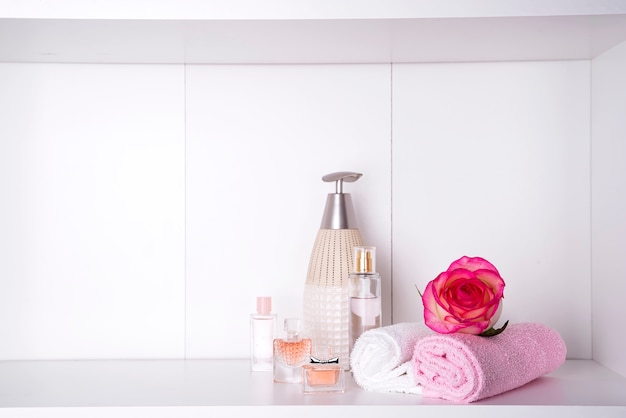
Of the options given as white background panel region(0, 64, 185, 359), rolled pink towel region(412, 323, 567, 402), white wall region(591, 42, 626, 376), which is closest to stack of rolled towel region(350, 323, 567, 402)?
rolled pink towel region(412, 323, 567, 402)

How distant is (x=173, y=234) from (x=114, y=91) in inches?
10.0

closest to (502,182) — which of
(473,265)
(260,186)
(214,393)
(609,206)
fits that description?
(609,206)

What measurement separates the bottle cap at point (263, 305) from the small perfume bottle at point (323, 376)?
0.56 ft

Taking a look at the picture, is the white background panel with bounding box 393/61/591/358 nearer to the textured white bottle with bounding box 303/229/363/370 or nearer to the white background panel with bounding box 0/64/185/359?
the textured white bottle with bounding box 303/229/363/370

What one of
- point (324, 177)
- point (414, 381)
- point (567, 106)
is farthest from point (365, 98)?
point (414, 381)

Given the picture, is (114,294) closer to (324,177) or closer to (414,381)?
(324,177)

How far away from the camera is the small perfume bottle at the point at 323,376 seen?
0.86 m

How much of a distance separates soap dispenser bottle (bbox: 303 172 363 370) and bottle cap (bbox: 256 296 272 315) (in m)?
0.05

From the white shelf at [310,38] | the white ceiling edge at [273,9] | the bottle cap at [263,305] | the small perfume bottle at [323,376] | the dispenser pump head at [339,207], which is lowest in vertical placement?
the small perfume bottle at [323,376]

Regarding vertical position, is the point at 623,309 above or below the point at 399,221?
below

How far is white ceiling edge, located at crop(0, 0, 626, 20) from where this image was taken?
2.77ft

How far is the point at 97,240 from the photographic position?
1120 millimetres

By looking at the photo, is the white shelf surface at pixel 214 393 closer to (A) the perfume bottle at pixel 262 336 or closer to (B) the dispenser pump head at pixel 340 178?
(A) the perfume bottle at pixel 262 336

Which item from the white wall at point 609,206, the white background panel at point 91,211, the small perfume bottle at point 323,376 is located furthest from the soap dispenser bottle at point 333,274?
the white wall at point 609,206
